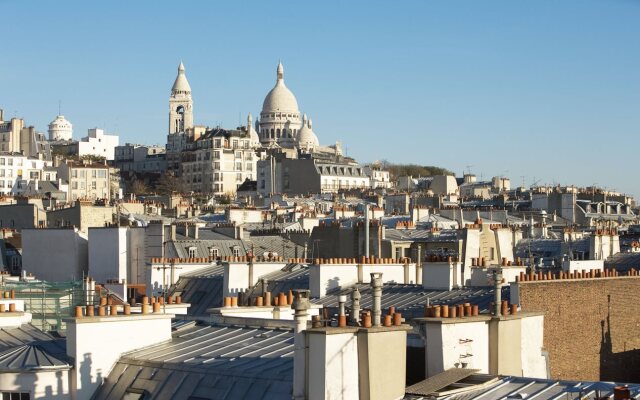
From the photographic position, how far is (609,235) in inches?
1831

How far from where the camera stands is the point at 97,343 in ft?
60.3

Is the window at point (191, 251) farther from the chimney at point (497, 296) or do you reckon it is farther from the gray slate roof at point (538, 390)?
the gray slate roof at point (538, 390)

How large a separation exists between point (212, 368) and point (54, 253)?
3089 centimetres

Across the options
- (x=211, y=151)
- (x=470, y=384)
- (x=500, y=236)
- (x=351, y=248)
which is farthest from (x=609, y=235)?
(x=211, y=151)

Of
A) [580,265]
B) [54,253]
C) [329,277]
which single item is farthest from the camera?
[54,253]

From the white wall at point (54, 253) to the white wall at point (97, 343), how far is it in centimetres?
2632

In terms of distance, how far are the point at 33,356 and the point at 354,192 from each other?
414ft

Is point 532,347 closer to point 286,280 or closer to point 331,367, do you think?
point 331,367

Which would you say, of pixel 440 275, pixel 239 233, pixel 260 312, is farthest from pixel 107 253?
pixel 260 312

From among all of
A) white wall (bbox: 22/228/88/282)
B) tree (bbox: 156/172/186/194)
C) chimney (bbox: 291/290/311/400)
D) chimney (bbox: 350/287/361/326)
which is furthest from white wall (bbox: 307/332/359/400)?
tree (bbox: 156/172/186/194)

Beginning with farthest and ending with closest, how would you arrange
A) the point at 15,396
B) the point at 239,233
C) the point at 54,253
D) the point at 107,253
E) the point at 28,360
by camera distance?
the point at 239,233 → the point at 54,253 → the point at 107,253 → the point at 28,360 → the point at 15,396

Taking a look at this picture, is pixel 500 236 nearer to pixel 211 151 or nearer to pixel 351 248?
pixel 351 248

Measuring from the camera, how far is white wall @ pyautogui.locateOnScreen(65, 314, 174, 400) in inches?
714

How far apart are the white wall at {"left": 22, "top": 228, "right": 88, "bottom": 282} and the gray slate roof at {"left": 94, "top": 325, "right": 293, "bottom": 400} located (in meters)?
Result: 26.3
